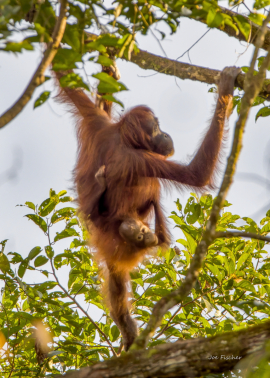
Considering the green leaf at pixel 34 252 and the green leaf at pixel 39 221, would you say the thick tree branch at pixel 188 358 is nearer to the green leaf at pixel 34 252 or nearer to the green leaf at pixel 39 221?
the green leaf at pixel 34 252

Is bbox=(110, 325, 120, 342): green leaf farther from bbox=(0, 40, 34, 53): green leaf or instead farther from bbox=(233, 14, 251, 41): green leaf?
bbox=(0, 40, 34, 53): green leaf

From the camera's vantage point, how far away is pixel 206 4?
2.30m

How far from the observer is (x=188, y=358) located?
1.93m

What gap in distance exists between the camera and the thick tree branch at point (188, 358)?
6.25ft

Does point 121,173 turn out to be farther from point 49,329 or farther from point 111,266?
point 49,329

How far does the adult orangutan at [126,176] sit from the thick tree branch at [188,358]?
76.6 inches

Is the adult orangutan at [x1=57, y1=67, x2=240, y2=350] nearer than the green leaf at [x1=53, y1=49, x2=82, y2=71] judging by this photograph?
No

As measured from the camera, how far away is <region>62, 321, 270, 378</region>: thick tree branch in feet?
6.25

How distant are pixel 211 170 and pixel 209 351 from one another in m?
2.14

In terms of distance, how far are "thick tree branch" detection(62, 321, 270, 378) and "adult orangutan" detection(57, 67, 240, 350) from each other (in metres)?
1.95

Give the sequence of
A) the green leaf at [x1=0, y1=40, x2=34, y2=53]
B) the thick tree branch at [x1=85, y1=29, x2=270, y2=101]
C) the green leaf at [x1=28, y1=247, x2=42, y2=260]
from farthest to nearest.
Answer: the green leaf at [x1=28, y1=247, x2=42, y2=260]
the thick tree branch at [x1=85, y1=29, x2=270, y2=101]
the green leaf at [x1=0, y1=40, x2=34, y2=53]

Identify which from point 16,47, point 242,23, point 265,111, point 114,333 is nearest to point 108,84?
point 16,47

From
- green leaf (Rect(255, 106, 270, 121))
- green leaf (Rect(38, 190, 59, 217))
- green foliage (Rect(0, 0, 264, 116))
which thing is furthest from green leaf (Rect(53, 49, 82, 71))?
green leaf (Rect(38, 190, 59, 217))

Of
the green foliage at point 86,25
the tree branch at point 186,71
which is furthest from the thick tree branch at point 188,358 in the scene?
the tree branch at point 186,71
